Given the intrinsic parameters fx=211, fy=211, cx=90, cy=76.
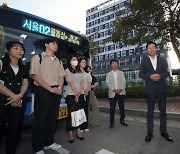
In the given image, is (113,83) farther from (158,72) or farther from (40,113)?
(40,113)

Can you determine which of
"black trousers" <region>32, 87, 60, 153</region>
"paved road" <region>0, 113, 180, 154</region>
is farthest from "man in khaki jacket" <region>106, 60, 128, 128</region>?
"black trousers" <region>32, 87, 60, 153</region>

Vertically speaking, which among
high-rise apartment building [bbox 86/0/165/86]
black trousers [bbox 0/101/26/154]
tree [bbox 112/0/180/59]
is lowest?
black trousers [bbox 0/101/26/154]

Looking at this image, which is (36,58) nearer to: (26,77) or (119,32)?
(26,77)

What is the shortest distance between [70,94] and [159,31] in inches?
445

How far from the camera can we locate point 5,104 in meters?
3.17

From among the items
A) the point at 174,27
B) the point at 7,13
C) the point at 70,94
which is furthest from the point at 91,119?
the point at 174,27

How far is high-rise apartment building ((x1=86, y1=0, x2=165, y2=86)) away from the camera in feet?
199

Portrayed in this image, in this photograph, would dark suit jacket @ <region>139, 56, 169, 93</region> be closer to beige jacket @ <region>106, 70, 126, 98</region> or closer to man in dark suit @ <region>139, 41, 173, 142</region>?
man in dark suit @ <region>139, 41, 173, 142</region>

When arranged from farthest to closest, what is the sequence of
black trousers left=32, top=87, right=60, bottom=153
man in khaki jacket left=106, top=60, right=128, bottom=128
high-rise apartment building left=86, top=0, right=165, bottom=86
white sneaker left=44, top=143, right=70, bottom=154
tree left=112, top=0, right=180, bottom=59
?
high-rise apartment building left=86, top=0, right=165, bottom=86, tree left=112, top=0, right=180, bottom=59, man in khaki jacket left=106, top=60, right=128, bottom=128, white sneaker left=44, top=143, right=70, bottom=154, black trousers left=32, top=87, right=60, bottom=153

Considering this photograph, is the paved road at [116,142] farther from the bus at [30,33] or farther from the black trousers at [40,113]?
the bus at [30,33]

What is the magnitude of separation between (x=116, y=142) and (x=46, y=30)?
3.09 m

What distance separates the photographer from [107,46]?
69.1 metres

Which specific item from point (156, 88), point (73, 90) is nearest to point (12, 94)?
point (73, 90)

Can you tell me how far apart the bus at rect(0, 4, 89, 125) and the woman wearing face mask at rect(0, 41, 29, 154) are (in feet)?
3.10
